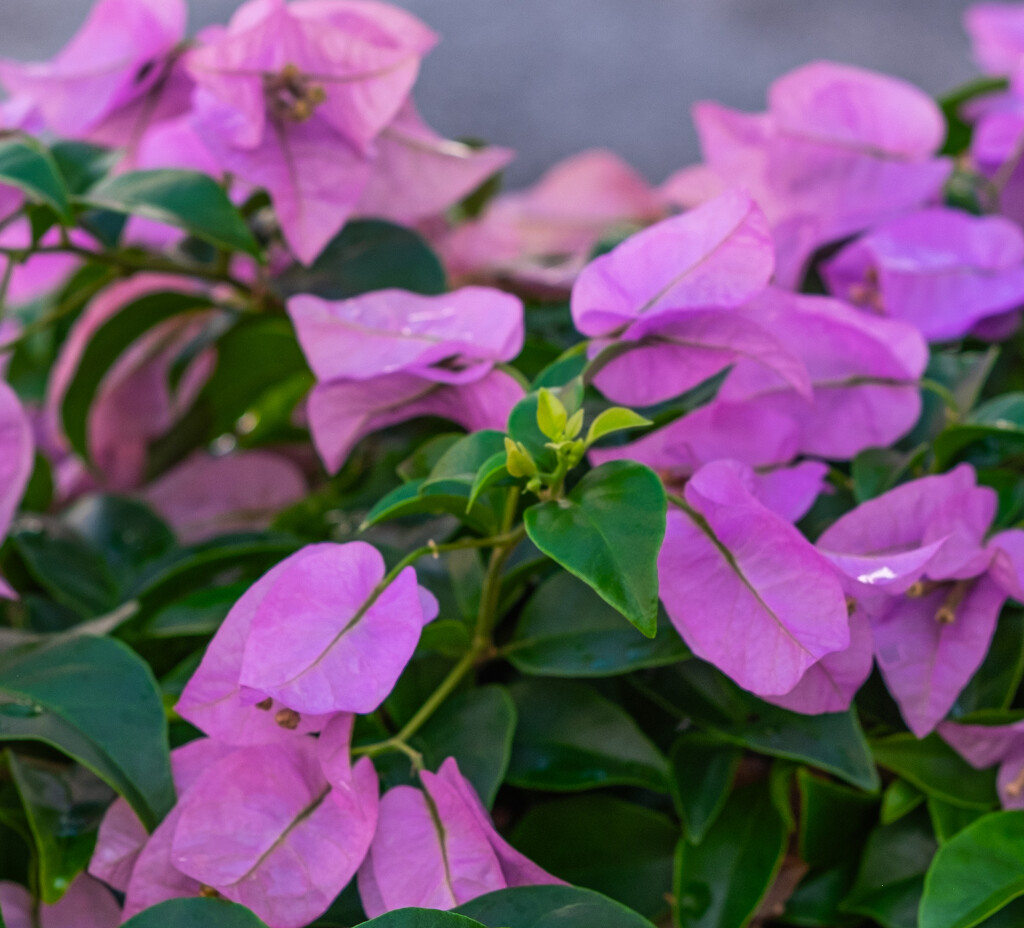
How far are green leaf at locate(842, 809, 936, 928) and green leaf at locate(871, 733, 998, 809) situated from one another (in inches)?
0.7

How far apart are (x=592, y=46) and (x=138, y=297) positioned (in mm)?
846

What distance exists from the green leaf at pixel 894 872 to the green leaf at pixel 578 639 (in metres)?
0.09

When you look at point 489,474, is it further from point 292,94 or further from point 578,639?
point 292,94

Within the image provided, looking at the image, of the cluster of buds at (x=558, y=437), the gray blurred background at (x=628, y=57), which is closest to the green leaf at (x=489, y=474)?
the cluster of buds at (x=558, y=437)

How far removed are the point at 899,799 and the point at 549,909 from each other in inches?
4.9

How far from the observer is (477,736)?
0.31 meters

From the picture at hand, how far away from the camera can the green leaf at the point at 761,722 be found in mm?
298

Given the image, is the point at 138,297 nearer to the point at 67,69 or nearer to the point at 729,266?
the point at 67,69

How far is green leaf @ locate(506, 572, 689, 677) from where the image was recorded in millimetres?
308

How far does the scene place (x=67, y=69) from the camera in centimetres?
42

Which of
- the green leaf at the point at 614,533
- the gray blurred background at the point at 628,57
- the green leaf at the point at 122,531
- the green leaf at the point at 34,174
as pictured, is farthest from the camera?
the gray blurred background at the point at 628,57

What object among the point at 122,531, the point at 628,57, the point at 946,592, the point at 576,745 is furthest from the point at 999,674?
the point at 628,57

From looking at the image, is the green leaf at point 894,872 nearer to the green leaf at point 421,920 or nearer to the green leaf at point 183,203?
the green leaf at point 421,920

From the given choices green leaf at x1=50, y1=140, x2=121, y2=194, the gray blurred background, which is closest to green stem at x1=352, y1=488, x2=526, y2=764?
green leaf at x1=50, y1=140, x2=121, y2=194
